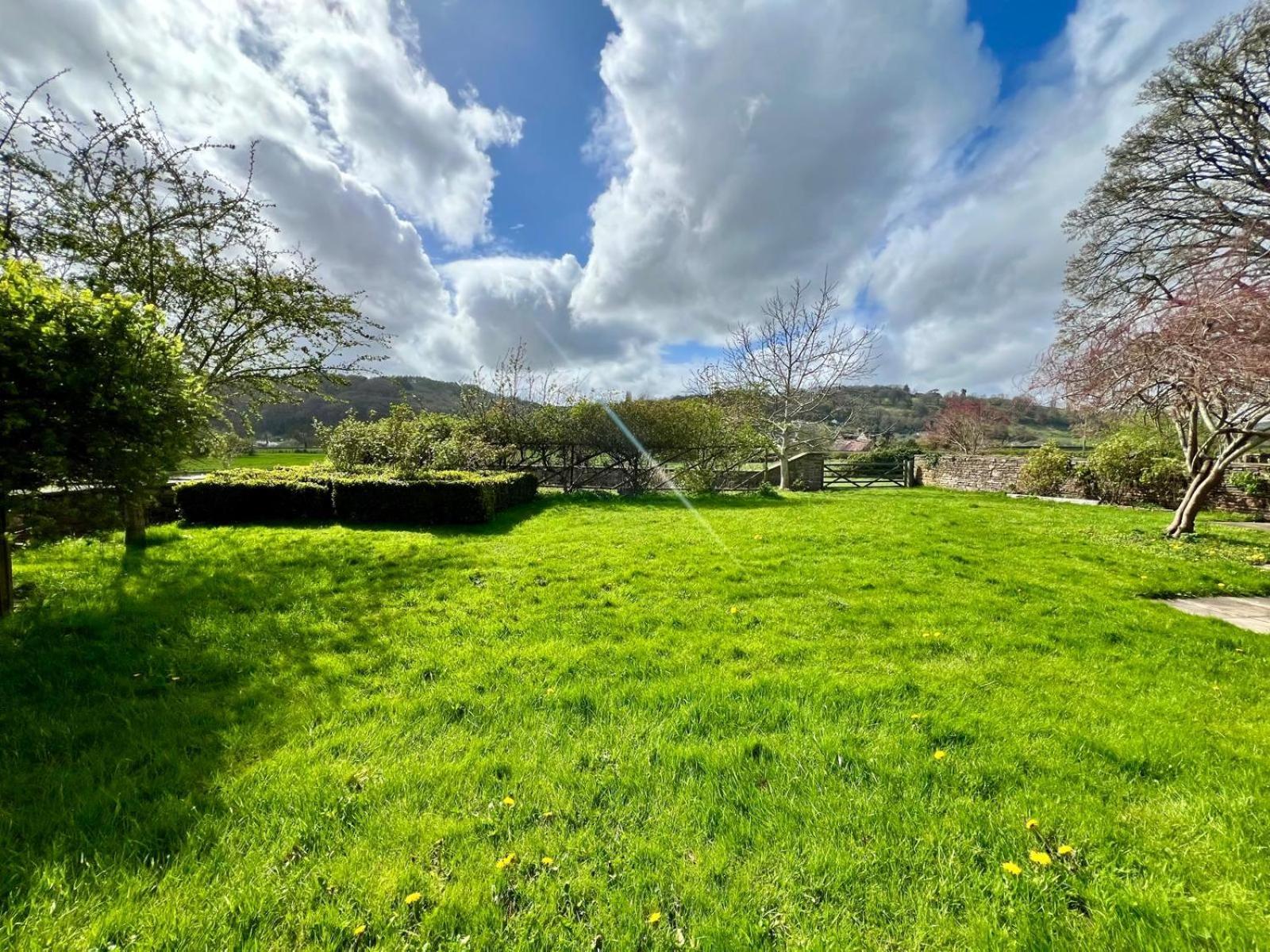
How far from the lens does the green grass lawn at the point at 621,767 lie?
165cm

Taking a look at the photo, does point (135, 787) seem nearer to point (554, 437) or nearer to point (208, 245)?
point (208, 245)

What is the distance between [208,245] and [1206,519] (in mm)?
21438

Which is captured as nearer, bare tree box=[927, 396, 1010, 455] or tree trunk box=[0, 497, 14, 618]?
tree trunk box=[0, 497, 14, 618]

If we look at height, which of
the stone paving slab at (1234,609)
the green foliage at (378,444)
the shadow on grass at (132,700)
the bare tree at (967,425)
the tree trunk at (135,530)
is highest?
the bare tree at (967,425)

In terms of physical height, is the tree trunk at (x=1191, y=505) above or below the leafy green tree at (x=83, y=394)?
below

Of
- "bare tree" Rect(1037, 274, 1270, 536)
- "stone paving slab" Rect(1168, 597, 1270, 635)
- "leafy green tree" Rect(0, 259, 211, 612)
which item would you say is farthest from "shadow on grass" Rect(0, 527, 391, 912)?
"bare tree" Rect(1037, 274, 1270, 536)

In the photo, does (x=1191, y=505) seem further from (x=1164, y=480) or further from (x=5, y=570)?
(x=5, y=570)

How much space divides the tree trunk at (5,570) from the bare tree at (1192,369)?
13.0m

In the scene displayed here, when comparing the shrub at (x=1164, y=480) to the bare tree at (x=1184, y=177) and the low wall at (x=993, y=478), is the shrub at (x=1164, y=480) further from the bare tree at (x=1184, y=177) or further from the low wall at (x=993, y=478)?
the bare tree at (x=1184, y=177)

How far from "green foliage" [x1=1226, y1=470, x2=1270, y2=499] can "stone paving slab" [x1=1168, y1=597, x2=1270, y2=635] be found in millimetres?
10489

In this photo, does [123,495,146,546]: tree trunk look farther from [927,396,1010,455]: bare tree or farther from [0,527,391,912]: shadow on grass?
[927,396,1010,455]: bare tree

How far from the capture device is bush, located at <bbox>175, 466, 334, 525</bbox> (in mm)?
7879

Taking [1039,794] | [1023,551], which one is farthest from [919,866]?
[1023,551]

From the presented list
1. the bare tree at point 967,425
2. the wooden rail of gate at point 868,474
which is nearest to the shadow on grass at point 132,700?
the wooden rail of gate at point 868,474
